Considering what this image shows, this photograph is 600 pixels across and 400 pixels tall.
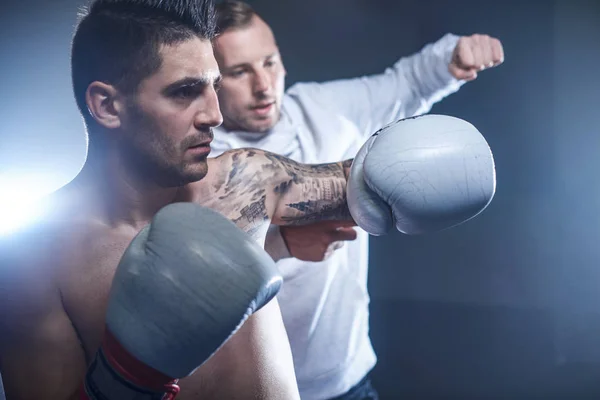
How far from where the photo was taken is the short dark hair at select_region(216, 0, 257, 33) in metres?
1.49

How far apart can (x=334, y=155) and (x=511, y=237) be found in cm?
72

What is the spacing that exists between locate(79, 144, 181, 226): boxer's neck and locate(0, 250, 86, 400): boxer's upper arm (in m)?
0.14

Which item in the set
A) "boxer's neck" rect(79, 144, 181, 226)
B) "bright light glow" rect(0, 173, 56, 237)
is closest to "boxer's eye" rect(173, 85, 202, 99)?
"boxer's neck" rect(79, 144, 181, 226)

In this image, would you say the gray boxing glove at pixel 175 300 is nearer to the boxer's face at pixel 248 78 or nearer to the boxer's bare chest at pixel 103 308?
the boxer's bare chest at pixel 103 308

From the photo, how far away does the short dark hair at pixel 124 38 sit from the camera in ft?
3.04

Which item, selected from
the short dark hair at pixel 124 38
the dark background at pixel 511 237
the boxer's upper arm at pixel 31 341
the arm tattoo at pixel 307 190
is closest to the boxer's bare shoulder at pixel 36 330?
the boxer's upper arm at pixel 31 341

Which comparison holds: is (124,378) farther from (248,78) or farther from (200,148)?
(248,78)

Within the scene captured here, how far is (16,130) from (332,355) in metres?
0.89

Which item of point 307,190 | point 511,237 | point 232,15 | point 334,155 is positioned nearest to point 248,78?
point 232,15

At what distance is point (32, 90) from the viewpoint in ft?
3.51

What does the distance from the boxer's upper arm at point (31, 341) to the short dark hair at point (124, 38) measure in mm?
253

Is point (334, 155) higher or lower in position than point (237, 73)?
lower

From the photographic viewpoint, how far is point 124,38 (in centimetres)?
93

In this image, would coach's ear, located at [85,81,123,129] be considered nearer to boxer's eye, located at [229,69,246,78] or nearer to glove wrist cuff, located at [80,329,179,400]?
glove wrist cuff, located at [80,329,179,400]
